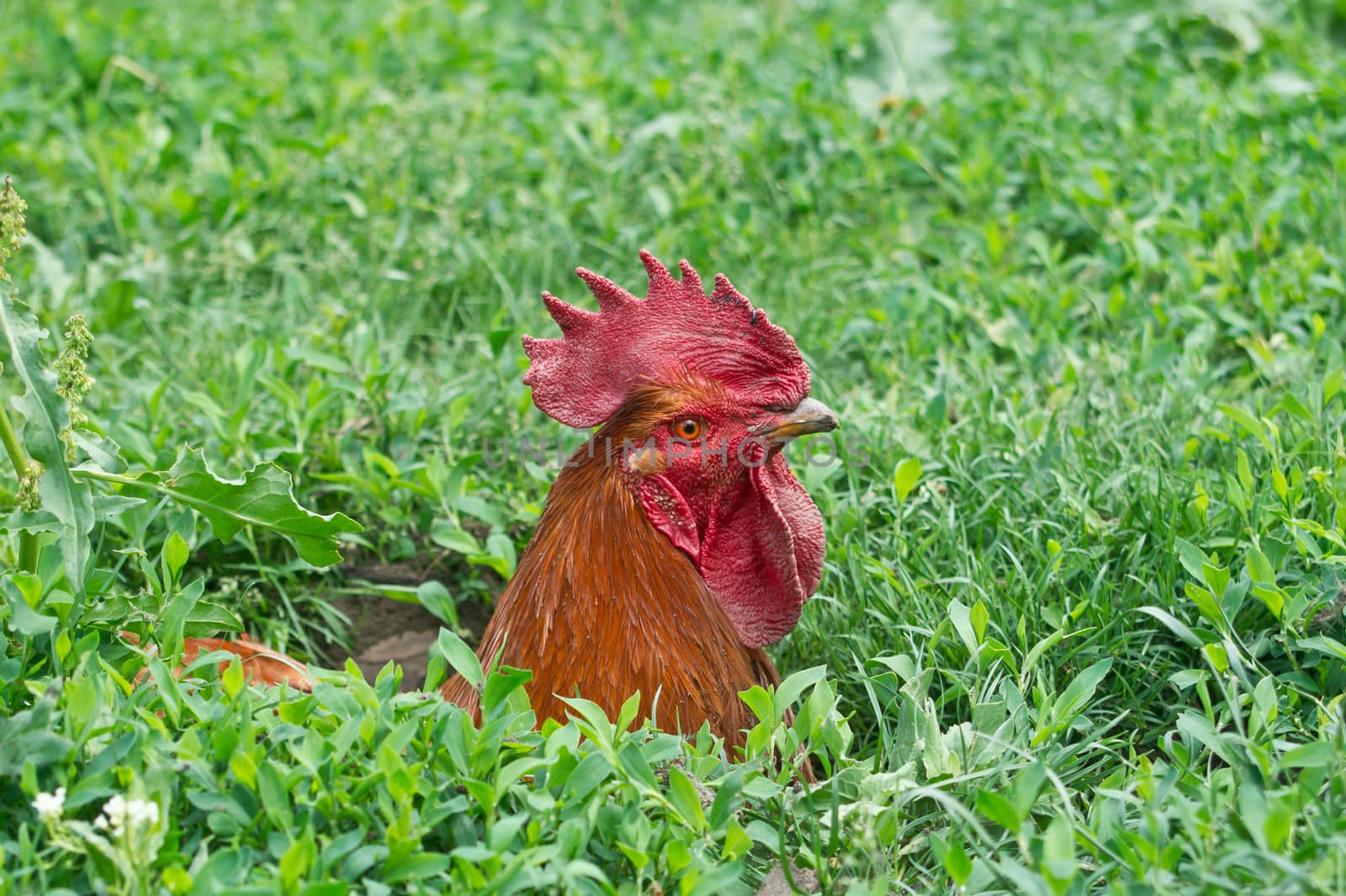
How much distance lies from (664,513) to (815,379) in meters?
1.65

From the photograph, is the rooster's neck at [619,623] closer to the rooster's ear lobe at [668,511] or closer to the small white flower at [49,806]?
the rooster's ear lobe at [668,511]

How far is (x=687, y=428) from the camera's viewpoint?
264cm

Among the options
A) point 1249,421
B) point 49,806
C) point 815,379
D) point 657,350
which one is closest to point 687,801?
point 657,350

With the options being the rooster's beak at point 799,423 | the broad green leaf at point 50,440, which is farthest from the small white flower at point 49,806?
the rooster's beak at point 799,423

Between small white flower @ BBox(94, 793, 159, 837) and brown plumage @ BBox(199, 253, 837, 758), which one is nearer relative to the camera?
small white flower @ BBox(94, 793, 159, 837)

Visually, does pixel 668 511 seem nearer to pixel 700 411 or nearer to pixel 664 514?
pixel 664 514

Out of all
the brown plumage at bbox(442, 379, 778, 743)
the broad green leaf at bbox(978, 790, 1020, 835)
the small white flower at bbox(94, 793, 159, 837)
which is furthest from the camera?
the brown plumage at bbox(442, 379, 778, 743)

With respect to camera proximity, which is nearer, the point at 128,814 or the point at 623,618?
the point at 128,814

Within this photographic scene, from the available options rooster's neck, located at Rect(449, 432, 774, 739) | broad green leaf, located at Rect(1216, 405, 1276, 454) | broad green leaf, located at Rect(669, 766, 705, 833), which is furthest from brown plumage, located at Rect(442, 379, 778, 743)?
broad green leaf, located at Rect(1216, 405, 1276, 454)

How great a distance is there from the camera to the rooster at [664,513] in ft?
8.55

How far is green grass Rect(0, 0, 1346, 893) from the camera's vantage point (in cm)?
224

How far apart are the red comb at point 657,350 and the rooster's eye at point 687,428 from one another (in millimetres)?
92

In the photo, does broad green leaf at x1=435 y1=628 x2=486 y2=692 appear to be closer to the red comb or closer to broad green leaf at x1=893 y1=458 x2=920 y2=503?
the red comb

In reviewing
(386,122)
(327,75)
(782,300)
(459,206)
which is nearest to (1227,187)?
(782,300)
